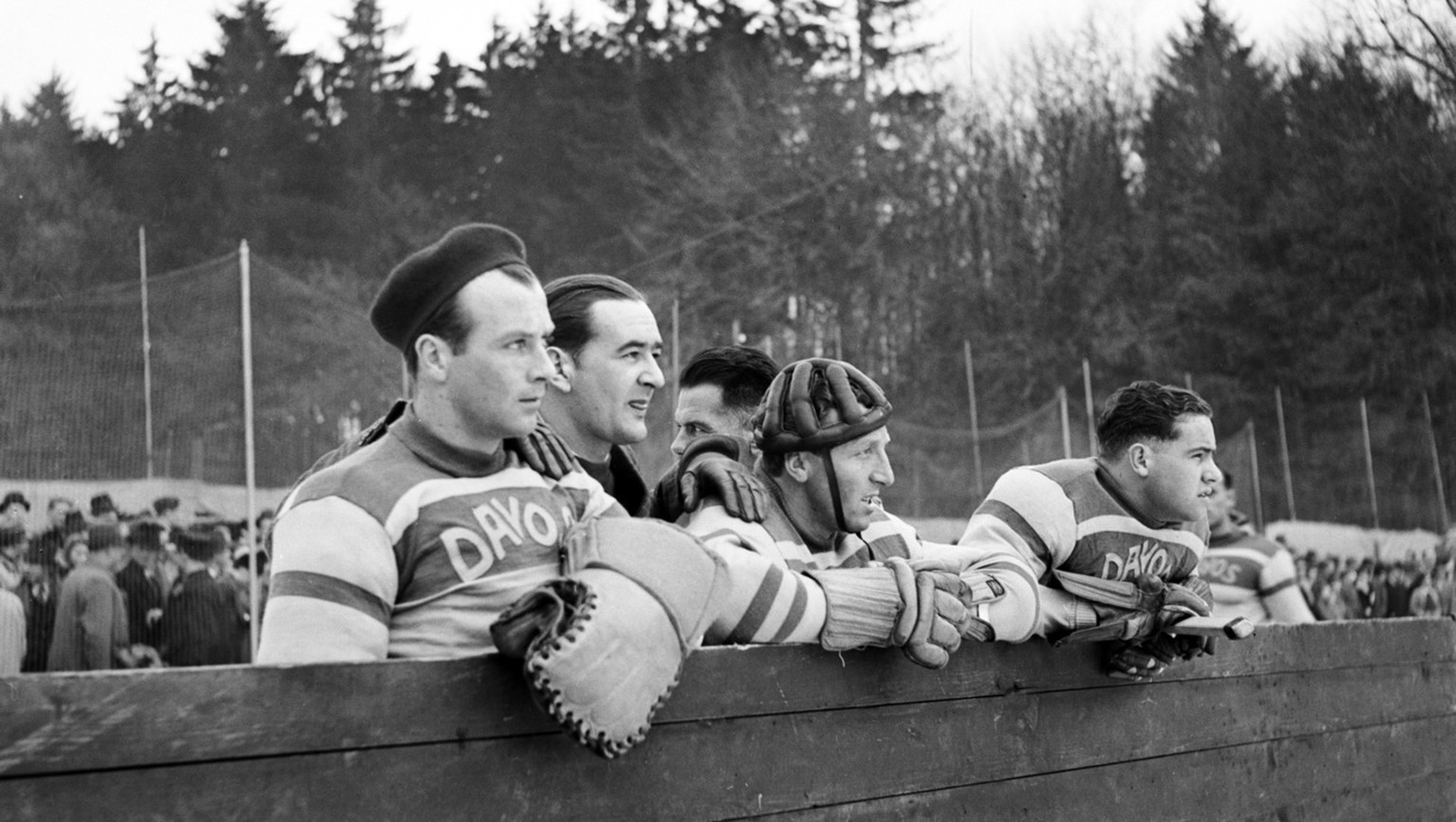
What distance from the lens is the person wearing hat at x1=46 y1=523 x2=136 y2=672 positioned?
7785mm

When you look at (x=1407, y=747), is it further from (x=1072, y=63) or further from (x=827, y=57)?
(x=1072, y=63)

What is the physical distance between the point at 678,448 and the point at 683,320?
9.70m

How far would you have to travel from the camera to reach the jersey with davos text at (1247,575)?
24.7ft

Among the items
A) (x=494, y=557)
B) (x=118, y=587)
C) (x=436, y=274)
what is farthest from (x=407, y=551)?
(x=118, y=587)

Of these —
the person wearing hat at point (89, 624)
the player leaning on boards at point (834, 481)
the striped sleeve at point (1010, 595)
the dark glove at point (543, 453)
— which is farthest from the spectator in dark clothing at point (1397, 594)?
the dark glove at point (543, 453)

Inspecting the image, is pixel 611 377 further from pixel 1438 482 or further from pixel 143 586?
pixel 1438 482

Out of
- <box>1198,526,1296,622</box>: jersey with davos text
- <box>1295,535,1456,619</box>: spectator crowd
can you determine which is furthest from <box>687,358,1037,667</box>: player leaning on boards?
<box>1295,535,1456,619</box>: spectator crowd

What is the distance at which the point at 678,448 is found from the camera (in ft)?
14.2

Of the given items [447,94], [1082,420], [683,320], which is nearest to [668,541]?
[683,320]

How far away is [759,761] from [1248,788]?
1902 mm

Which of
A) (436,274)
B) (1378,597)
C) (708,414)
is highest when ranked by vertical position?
(436,274)

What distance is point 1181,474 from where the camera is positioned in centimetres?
445

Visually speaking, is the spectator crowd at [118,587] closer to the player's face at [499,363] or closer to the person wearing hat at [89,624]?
the person wearing hat at [89,624]

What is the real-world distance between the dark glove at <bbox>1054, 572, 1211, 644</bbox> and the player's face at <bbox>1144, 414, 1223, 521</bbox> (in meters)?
0.55
